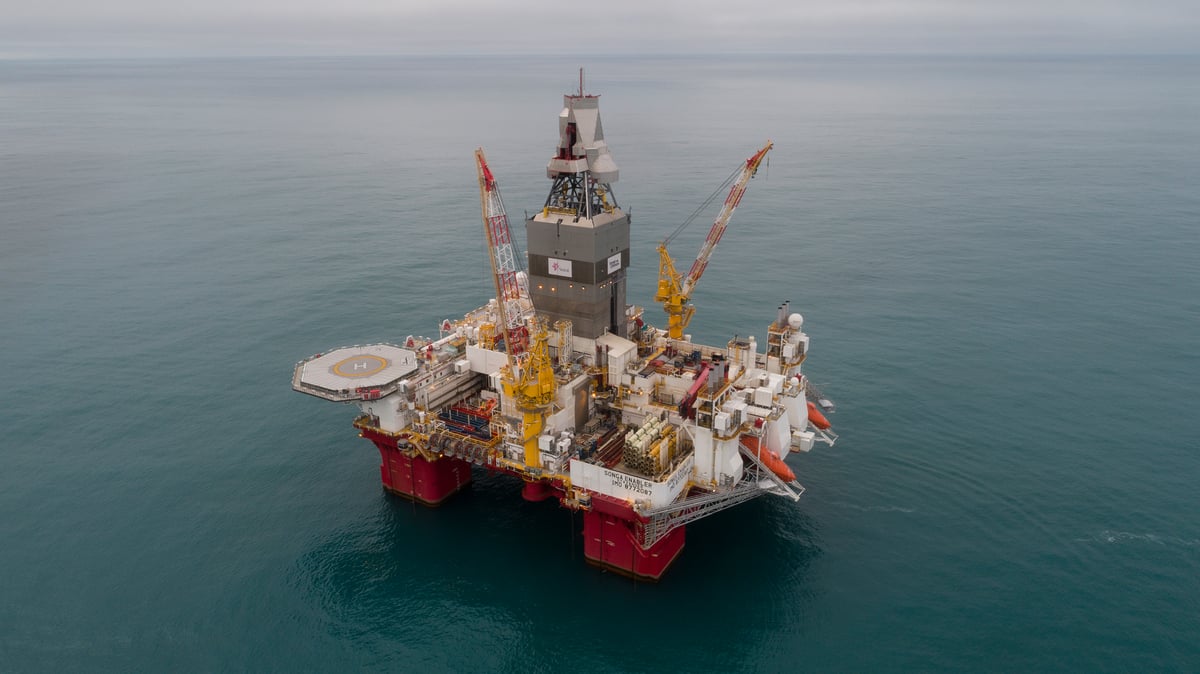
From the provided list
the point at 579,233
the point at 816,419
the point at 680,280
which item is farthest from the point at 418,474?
the point at 816,419

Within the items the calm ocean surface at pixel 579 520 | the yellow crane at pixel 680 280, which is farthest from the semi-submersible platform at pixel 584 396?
the calm ocean surface at pixel 579 520

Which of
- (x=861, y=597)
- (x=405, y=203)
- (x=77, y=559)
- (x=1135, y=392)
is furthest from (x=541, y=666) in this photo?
(x=405, y=203)

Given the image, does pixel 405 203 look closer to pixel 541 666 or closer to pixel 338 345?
pixel 338 345

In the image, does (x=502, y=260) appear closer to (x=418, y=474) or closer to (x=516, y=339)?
(x=516, y=339)

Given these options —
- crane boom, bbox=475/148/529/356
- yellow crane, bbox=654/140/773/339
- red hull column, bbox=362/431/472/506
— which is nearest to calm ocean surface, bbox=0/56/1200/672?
red hull column, bbox=362/431/472/506

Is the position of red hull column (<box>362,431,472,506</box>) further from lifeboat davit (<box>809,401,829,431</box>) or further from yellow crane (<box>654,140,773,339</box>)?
lifeboat davit (<box>809,401,829,431</box>)

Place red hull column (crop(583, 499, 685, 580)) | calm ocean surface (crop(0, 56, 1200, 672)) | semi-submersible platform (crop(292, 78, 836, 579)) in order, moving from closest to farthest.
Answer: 1. calm ocean surface (crop(0, 56, 1200, 672))
2. semi-submersible platform (crop(292, 78, 836, 579))
3. red hull column (crop(583, 499, 685, 580))
